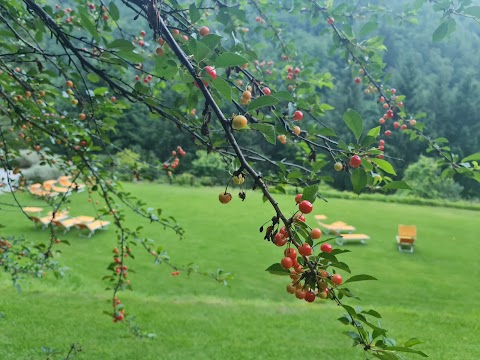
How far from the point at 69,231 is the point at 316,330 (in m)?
5.20

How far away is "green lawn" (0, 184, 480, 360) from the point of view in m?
3.39

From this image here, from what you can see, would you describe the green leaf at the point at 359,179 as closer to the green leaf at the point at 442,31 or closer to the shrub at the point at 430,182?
the green leaf at the point at 442,31

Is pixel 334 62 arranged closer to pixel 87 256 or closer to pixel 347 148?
pixel 87 256

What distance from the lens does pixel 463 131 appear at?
2133 cm

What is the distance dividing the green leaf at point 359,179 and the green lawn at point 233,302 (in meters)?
2.79

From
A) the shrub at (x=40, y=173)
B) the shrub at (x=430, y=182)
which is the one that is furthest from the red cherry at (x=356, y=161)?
the shrub at (x=430, y=182)

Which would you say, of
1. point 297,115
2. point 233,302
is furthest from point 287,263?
point 233,302

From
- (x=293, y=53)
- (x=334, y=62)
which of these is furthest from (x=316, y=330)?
(x=334, y=62)

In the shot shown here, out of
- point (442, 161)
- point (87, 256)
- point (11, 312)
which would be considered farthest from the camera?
point (87, 256)

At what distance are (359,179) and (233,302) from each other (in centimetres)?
402

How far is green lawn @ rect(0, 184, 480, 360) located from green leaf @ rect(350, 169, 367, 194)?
279cm

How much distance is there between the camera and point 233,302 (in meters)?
4.58

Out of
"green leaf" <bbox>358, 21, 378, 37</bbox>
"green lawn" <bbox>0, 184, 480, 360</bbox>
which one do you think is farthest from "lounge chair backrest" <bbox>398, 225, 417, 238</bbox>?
"green leaf" <bbox>358, 21, 378, 37</bbox>

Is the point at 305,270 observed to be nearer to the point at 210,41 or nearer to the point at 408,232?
the point at 210,41
